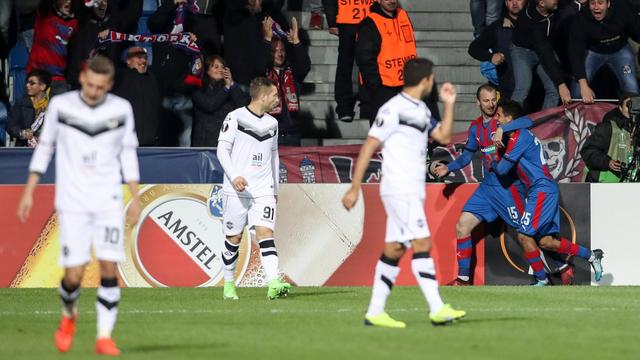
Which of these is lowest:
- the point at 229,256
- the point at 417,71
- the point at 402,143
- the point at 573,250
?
the point at 573,250

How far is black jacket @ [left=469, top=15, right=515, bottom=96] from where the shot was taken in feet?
65.8

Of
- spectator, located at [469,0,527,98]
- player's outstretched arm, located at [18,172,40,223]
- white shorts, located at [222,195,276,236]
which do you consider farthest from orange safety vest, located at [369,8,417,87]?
player's outstretched arm, located at [18,172,40,223]

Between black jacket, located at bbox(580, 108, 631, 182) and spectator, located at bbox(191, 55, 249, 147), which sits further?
spectator, located at bbox(191, 55, 249, 147)

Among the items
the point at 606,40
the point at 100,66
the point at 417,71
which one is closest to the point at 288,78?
the point at 606,40

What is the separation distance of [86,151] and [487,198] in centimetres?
806

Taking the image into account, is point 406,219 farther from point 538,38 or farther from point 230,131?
point 538,38

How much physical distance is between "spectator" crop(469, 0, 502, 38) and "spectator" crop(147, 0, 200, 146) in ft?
14.0

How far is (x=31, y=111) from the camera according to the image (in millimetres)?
18531

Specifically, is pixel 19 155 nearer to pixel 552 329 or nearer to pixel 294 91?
pixel 294 91

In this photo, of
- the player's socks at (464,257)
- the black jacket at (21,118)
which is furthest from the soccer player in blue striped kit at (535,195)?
the black jacket at (21,118)

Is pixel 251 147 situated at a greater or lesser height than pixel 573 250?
greater

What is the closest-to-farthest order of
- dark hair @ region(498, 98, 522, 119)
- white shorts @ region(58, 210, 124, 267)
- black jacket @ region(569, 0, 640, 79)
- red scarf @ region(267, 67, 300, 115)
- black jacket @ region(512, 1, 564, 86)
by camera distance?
white shorts @ region(58, 210, 124, 267) < dark hair @ region(498, 98, 522, 119) < red scarf @ region(267, 67, 300, 115) < black jacket @ region(512, 1, 564, 86) < black jacket @ region(569, 0, 640, 79)

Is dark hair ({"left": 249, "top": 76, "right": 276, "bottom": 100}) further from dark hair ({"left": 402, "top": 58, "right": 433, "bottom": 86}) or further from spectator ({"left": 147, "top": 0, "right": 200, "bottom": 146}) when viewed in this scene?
spectator ({"left": 147, "top": 0, "right": 200, "bottom": 146})

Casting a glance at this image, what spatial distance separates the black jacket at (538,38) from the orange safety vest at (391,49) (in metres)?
1.75
